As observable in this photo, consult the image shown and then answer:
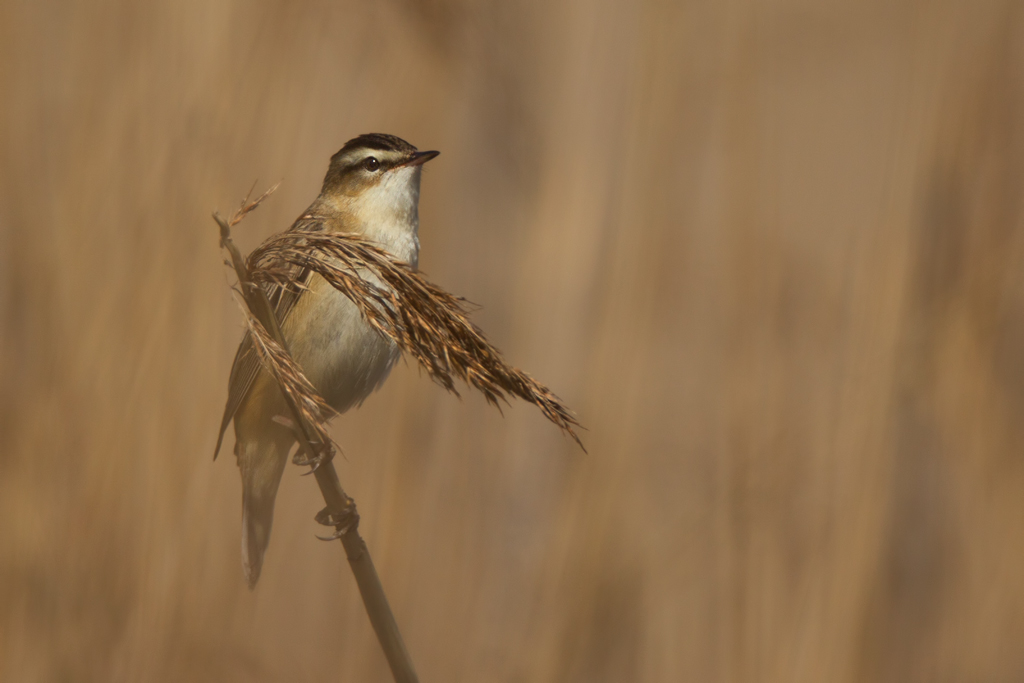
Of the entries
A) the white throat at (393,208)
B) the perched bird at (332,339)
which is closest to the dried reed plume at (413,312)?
the perched bird at (332,339)

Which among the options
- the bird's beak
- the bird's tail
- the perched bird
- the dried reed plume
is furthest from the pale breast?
the dried reed plume

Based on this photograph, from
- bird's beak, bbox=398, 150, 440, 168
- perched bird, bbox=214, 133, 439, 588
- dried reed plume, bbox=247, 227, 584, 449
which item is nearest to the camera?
dried reed plume, bbox=247, 227, 584, 449

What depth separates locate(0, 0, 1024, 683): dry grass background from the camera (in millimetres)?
1625

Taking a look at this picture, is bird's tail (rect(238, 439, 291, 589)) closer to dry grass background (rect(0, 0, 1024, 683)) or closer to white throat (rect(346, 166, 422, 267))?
dry grass background (rect(0, 0, 1024, 683))

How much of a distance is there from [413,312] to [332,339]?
784 mm

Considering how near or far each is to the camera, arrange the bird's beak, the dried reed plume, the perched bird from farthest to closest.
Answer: the bird's beak
the perched bird
the dried reed plume

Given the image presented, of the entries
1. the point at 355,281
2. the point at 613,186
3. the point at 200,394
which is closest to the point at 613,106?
the point at 613,186

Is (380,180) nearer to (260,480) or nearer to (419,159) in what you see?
(419,159)

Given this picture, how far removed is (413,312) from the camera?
0.85 meters

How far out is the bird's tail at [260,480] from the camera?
163 cm

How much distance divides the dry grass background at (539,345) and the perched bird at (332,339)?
0.12m

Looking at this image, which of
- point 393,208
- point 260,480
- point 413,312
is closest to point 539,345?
point 393,208

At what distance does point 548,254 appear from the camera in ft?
6.68

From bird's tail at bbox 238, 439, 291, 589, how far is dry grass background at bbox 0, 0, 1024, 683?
0.10 m
